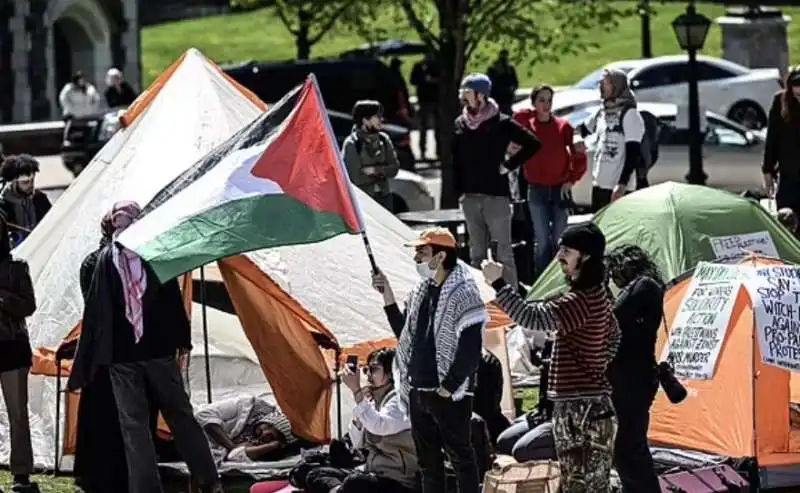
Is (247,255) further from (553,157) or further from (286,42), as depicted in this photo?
(286,42)

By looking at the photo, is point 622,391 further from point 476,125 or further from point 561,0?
point 561,0

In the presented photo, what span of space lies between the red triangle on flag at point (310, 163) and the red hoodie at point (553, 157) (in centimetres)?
532

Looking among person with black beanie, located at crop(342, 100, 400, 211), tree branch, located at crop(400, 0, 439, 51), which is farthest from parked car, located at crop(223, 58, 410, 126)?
person with black beanie, located at crop(342, 100, 400, 211)

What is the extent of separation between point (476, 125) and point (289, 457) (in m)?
3.92

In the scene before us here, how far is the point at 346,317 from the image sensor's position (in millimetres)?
12648

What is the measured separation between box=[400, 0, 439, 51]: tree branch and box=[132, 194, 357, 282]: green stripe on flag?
1622 cm

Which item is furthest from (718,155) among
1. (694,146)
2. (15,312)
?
(15,312)

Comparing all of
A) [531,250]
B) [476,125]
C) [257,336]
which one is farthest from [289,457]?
[531,250]

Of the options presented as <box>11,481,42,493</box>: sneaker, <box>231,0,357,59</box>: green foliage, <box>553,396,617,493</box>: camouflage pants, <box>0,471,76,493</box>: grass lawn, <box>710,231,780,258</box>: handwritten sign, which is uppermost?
<box>231,0,357,59</box>: green foliage

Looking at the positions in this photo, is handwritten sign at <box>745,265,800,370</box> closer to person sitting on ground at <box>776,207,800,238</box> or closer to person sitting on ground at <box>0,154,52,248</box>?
person sitting on ground at <box>776,207,800,238</box>

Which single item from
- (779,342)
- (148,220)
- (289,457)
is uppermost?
(148,220)

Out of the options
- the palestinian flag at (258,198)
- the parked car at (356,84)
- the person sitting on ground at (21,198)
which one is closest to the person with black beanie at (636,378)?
the palestinian flag at (258,198)

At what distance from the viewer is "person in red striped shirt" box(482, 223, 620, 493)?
9.37 metres

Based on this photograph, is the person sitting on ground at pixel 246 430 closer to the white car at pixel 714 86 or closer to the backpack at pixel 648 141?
the backpack at pixel 648 141
